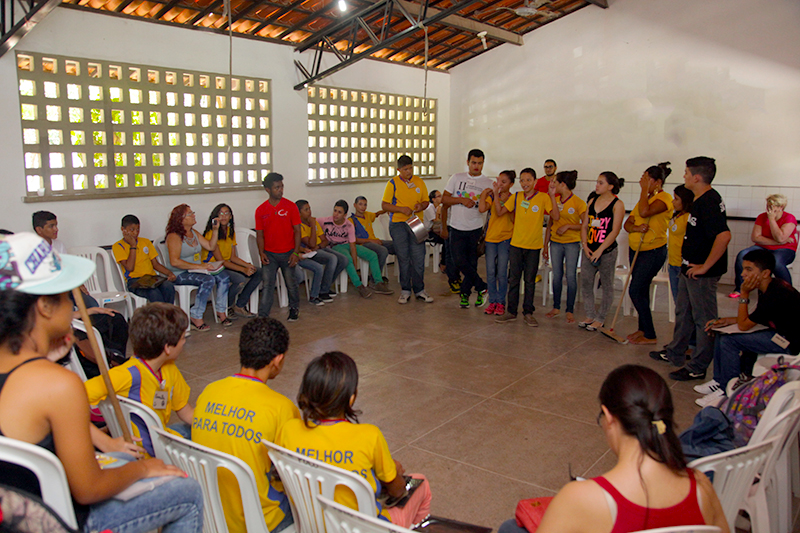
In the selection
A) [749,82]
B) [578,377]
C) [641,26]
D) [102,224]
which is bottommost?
[578,377]

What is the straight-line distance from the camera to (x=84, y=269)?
1570 millimetres

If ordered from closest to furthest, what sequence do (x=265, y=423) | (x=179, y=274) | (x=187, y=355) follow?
(x=265, y=423)
(x=187, y=355)
(x=179, y=274)

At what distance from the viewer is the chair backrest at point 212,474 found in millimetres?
1766

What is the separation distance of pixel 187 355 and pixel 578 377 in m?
3.14

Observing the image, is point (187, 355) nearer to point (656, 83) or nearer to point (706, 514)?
point (706, 514)

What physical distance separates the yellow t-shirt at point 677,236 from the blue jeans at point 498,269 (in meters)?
1.66

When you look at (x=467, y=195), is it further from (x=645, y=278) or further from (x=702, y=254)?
(x=702, y=254)

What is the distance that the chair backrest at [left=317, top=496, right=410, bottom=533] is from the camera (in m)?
1.40

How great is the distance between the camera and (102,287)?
5.75m

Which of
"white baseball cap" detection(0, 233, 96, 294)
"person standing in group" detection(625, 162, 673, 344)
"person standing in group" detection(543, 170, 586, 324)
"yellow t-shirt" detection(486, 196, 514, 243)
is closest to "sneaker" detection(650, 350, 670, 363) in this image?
"person standing in group" detection(625, 162, 673, 344)

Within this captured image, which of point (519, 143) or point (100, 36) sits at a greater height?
point (100, 36)

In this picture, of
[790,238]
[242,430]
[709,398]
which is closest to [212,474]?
[242,430]

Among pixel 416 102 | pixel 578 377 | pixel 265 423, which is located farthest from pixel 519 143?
pixel 265 423

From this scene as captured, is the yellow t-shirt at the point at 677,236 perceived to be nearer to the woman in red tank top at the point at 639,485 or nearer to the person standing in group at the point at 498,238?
the person standing in group at the point at 498,238
